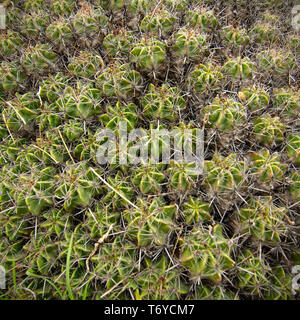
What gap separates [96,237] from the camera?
1959 millimetres

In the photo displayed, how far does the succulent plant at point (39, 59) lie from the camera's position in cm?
255

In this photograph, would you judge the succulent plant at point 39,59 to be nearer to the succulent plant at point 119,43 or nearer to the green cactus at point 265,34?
the succulent plant at point 119,43

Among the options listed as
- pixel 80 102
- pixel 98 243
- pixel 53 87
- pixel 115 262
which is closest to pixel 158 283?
pixel 115 262

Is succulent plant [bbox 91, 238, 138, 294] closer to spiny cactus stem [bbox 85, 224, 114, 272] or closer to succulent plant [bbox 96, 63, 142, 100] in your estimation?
spiny cactus stem [bbox 85, 224, 114, 272]

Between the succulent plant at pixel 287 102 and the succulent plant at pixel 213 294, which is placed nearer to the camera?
the succulent plant at pixel 213 294

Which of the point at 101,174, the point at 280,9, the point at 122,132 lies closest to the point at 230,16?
the point at 280,9

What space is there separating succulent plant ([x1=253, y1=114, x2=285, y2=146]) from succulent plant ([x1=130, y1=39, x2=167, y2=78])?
1.02m

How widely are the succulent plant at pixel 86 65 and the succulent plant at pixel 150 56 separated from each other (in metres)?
0.34

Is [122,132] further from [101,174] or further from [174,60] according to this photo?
[174,60]

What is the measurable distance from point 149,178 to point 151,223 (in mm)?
336

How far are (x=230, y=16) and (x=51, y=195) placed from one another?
2.65 metres

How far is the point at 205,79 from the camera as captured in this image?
2.21 meters

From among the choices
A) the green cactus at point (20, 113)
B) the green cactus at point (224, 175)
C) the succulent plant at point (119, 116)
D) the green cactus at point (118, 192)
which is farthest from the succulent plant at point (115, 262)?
the green cactus at point (20, 113)

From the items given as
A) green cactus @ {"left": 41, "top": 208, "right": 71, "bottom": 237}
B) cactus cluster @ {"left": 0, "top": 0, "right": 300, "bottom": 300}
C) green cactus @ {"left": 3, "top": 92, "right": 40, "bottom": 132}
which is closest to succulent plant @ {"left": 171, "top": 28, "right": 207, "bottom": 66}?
cactus cluster @ {"left": 0, "top": 0, "right": 300, "bottom": 300}
